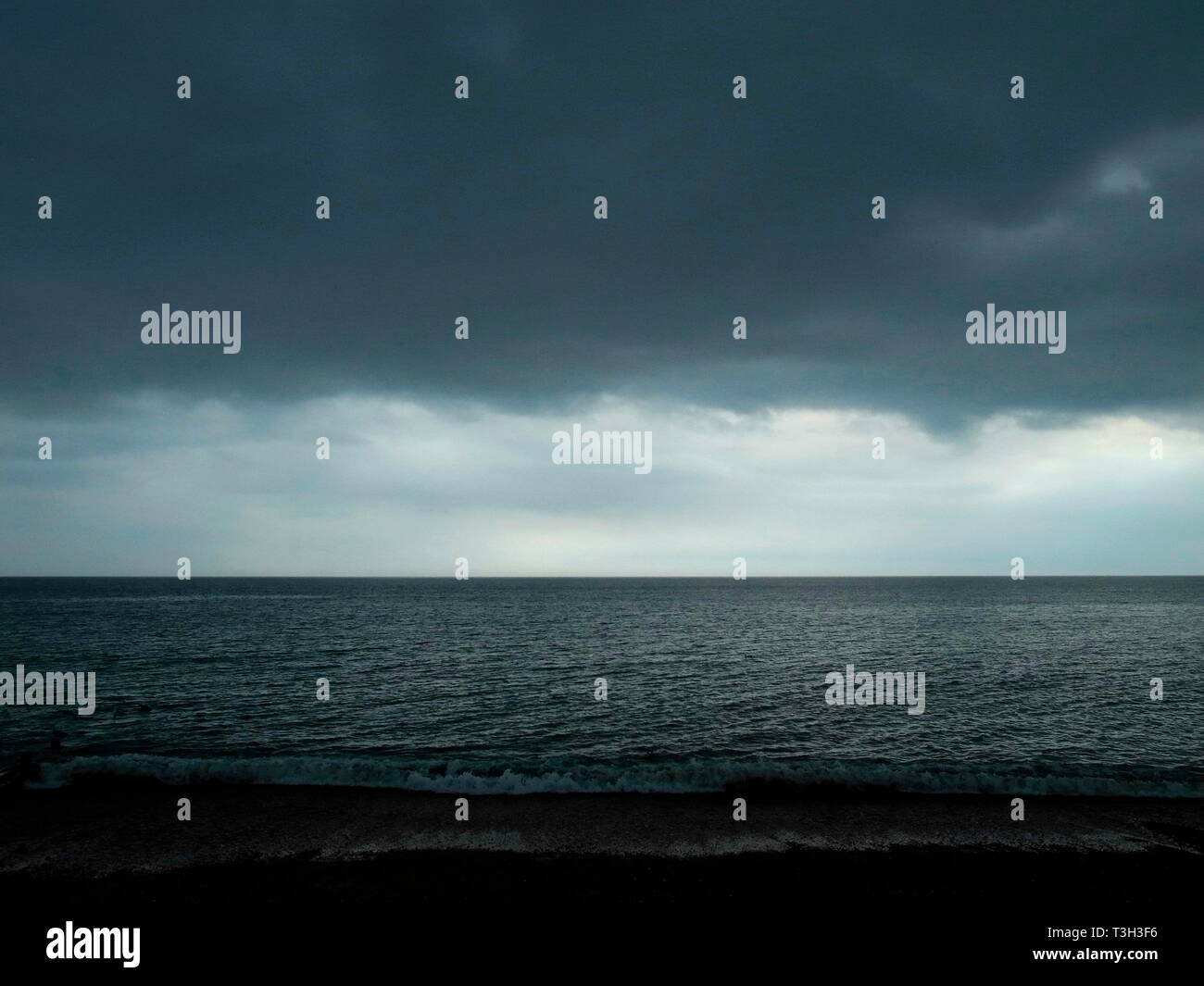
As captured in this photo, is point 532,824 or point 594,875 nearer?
point 594,875

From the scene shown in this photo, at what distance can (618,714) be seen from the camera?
3431 centimetres

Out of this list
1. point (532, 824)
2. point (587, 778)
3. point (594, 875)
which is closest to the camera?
point (594, 875)

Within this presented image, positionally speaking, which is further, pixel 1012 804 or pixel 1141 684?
pixel 1141 684

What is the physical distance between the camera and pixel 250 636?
74.2 metres

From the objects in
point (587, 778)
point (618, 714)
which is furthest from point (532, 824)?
point (618, 714)

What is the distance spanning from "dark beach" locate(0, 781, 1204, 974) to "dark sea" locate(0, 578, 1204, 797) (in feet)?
7.02

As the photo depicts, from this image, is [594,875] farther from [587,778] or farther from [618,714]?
[618,714]

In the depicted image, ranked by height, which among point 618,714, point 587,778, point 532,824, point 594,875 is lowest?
point 618,714

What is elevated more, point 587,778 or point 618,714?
point 587,778

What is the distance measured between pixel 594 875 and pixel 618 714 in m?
19.6

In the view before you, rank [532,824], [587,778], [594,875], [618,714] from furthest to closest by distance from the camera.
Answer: [618,714]
[587,778]
[532,824]
[594,875]
